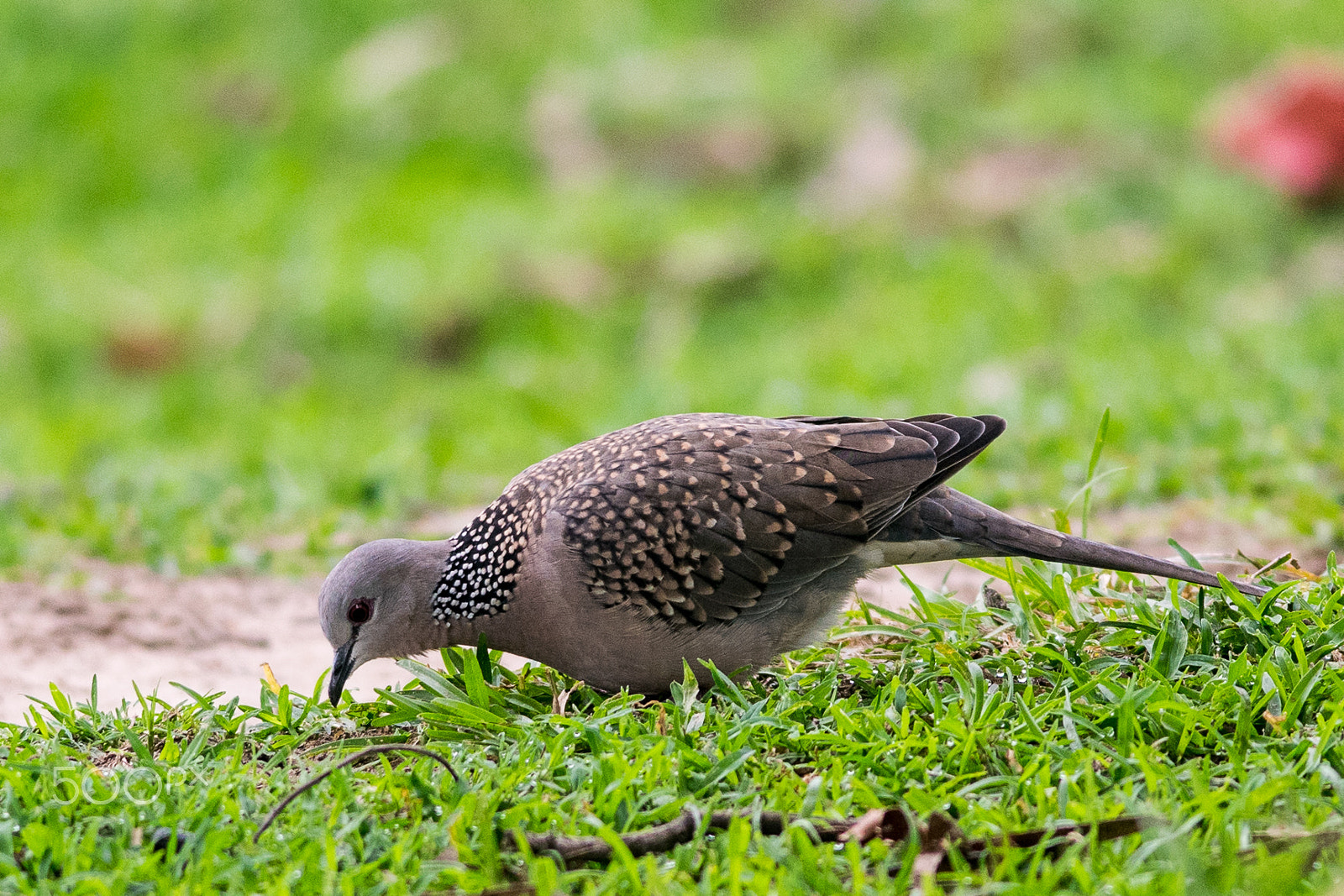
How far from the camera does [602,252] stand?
9.39 meters

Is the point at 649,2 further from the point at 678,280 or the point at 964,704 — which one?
the point at 964,704

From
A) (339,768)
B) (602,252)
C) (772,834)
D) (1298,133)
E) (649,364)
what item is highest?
(1298,133)

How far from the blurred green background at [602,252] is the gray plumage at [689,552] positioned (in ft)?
5.82

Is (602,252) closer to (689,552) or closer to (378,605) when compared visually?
(378,605)

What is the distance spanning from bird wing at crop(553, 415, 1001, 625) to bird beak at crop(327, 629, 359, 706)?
0.65 meters

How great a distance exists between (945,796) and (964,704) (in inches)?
15.2

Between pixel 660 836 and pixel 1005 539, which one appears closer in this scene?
pixel 660 836

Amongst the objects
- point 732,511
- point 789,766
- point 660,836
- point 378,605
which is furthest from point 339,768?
point 732,511

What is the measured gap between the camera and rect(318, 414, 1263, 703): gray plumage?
3600mm

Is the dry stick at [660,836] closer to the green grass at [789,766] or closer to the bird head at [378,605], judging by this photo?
the green grass at [789,766]

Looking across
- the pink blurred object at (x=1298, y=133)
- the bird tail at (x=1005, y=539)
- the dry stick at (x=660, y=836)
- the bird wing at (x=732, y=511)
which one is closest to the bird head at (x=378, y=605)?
the bird wing at (x=732, y=511)

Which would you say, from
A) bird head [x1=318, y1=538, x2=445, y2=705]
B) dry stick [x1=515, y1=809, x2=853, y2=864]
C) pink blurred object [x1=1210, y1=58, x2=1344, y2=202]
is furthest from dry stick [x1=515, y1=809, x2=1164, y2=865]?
pink blurred object [x1=1210, y1=58, x2=1344, y2=202]

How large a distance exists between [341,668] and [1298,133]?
7.85m

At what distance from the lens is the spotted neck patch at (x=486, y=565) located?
12.3 ft
